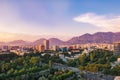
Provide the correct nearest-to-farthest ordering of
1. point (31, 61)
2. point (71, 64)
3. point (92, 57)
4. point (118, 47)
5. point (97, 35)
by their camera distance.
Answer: point (31, 61), point (71, 64), point (92, 57), point (118, 47), point (97, 35)

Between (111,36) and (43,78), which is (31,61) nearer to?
(43,78)

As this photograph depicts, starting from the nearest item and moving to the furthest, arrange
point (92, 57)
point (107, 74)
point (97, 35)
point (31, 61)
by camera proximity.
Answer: point (107, 74) < point (31, 61) < point (92, 57) < point (97, 35)

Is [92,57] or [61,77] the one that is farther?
[92,57]

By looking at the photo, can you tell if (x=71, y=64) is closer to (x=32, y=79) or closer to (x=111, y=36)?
(x=32, y=79)

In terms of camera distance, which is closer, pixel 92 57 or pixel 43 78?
pixel 43 78

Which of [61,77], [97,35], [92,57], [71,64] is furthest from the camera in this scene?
[97,35]

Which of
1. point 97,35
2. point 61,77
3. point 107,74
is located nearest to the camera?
point 61,77

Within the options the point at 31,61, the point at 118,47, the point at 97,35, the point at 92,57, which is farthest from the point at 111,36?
the point at 31,61

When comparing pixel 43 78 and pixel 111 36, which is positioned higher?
pixel 111 36

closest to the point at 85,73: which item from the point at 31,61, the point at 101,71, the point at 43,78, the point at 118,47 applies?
the point at 101,71
